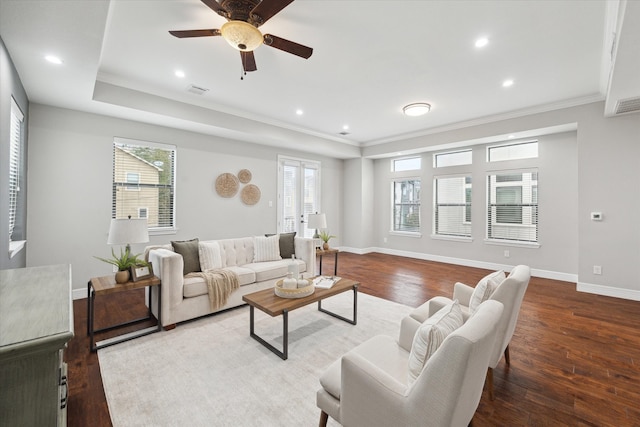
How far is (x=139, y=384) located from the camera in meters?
2.09

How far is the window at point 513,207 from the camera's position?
17.7 feet

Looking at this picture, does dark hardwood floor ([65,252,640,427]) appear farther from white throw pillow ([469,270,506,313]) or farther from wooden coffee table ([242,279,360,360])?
wooden coffee table ([242,279,360,360])

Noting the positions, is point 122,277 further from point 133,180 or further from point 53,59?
point 133,180

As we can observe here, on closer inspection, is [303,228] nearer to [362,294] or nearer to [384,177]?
[384,177]

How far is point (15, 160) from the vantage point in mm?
3143

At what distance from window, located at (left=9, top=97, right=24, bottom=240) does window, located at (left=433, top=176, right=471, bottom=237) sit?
718cm

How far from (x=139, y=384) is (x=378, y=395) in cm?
189

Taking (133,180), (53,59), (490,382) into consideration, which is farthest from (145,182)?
(490,382)

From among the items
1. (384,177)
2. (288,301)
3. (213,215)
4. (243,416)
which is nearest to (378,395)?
(243,416)

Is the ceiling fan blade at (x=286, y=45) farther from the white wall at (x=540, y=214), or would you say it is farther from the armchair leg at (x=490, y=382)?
the white wall at (x=540, y=214)

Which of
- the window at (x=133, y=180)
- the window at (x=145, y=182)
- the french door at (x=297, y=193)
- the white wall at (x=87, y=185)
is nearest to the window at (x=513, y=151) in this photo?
the french door at (x=297, y=193)

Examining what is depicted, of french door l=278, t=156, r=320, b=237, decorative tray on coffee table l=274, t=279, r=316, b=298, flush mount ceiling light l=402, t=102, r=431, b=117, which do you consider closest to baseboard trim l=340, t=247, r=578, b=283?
french door l=278, t=156, r=320, b=237

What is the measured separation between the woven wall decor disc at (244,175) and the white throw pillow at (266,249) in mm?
1942

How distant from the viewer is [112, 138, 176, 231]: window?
439 centimetres
